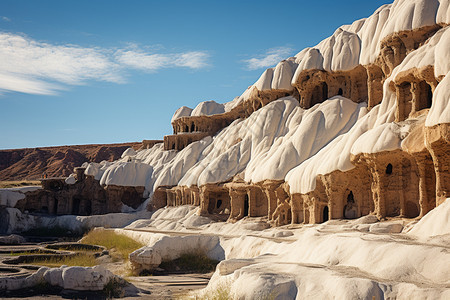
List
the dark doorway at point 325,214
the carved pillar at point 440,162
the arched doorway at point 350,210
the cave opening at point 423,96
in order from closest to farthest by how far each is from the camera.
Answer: the carved pillar at point 440,162 < the cave opening at point 423,96 < the arched doorway at point 350,210 < the dark doorway at point 325,214

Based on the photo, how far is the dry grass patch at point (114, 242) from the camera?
28.7m

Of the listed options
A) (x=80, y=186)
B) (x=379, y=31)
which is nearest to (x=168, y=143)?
(x=80, y=186)

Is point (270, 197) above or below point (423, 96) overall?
below

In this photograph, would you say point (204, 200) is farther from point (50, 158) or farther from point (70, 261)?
point (50, 158)

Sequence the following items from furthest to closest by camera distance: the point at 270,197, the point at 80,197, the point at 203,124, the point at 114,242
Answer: the point at 203,124
the point at 80,197
the point at 270,197
the point at 114,242

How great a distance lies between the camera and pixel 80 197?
55750 millimetres

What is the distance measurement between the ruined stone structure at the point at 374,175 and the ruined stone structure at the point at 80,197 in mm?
14386

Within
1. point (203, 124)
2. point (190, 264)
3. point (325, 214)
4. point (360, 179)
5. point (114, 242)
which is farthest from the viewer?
point (203, 124)

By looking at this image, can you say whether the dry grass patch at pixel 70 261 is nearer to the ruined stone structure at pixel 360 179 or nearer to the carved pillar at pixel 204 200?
the ruined stone structure at pixel 360 179

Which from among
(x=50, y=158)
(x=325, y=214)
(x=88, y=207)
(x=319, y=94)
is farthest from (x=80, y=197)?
(x=50, y=158)

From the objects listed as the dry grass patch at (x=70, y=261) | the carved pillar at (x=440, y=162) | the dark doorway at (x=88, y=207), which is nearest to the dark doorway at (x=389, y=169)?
the carved pillar at (x=440, y=162)

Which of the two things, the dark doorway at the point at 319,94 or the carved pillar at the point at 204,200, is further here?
the carved pillar at the point at 204,200

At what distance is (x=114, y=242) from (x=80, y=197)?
24778 mm

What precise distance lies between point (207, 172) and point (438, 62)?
81.4ft
